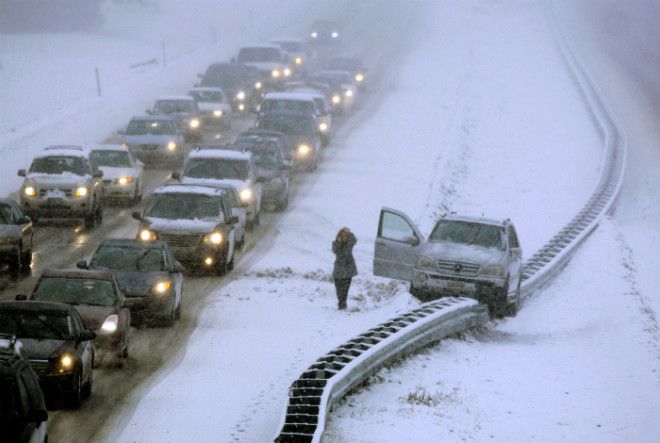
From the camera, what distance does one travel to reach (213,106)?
4697 cm

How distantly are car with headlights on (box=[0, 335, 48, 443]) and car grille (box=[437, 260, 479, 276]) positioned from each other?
12.0 metres

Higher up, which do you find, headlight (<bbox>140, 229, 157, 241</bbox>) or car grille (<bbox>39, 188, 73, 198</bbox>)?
headlight (<bbox>140, 229, 157, 241</bbox>)

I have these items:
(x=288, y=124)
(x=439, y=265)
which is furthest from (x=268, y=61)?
(x=439, y=265)

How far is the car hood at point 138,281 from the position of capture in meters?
19.4

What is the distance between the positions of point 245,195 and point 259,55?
30511 millimetres

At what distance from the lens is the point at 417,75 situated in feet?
218

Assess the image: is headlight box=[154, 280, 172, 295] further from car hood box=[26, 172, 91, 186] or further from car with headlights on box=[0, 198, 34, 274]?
car hood box=[26, 172, 91, 186]

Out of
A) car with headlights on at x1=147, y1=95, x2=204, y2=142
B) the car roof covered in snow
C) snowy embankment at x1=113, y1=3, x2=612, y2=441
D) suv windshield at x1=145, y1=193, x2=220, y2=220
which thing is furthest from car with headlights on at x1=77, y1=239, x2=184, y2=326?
car with headlights on at x1=147, y1=95, x2=204, y2=142

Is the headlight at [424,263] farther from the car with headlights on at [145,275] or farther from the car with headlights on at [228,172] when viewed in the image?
the car with headlights on at [228,172]

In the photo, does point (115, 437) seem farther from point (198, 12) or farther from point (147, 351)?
point (198, 12)

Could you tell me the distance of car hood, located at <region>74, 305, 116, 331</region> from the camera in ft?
54.4

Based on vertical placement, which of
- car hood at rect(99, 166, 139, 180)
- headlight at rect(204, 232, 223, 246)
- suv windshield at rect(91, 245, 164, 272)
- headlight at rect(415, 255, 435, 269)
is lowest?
car hood at rect(99, 166, 139, 180)

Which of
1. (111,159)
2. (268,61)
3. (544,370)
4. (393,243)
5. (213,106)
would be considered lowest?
(268,61)

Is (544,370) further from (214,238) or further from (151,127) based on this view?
(151,127)
